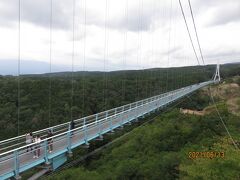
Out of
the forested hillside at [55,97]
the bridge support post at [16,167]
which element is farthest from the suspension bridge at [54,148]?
the forested hillside at [55,97]

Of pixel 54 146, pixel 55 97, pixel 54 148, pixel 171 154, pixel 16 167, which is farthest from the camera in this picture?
pixel 55 97

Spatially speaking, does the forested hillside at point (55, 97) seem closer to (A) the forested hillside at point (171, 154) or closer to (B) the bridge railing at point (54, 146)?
(A) the forested hillside at point (171, 154)

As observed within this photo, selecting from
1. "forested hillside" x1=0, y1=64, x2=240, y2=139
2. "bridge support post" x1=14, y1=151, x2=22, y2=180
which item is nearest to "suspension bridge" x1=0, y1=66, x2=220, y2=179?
"bridge support post" x1=14, y1=151, x2=22, y2=180

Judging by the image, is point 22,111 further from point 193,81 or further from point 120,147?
point 193,81

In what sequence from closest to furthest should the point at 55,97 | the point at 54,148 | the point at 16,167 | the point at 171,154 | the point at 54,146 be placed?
1. the point at 16,167
2. the point at 54,148
3. the point at 54,146
4. the point at 171,154
5. the point at 55,97

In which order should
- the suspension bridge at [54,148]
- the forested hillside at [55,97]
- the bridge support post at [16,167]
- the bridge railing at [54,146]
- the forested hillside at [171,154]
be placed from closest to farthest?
the bridge support post at [16,167]
the suspension bridge at [54,148]
the bridge railing at [54,146]
the forested hillside at [171,154]
the forested hillside at [55,97]

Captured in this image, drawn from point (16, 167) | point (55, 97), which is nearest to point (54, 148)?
point (16, 167)

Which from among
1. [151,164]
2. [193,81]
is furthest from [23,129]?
[193,81]

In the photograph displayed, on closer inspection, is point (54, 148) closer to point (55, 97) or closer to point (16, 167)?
point (16, 167)
